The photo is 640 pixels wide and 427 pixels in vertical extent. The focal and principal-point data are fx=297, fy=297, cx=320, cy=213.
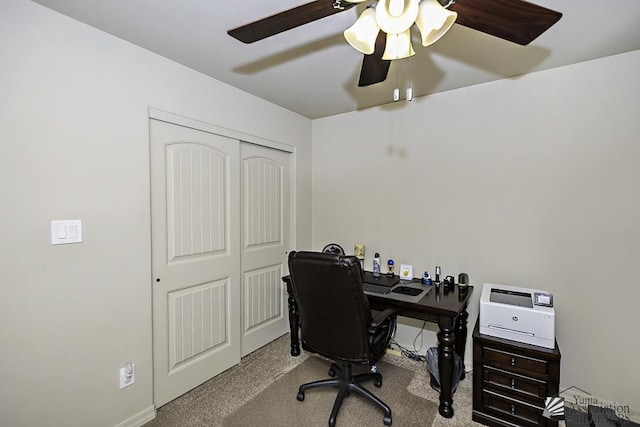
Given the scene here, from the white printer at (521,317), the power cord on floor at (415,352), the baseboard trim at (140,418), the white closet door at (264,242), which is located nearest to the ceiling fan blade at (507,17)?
the white printer at (521,317)

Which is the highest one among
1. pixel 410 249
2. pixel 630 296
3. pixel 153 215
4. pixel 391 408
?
pixel 153 215

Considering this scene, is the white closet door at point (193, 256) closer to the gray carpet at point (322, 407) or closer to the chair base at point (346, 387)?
the gray carpet at point (322, 407)

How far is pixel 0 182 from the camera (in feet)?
4.53

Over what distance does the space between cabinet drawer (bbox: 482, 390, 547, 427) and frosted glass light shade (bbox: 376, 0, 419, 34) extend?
85.5 inches

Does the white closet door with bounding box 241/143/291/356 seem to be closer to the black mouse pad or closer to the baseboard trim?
the baseboard trim

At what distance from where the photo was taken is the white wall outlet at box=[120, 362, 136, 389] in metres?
1.81

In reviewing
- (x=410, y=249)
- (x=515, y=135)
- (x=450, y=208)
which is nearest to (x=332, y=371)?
(x=410, y=249)

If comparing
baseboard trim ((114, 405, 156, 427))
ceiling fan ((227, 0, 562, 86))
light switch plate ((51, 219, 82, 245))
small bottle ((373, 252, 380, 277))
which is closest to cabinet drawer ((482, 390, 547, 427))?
small bottle ((373, 252, 380, 277))

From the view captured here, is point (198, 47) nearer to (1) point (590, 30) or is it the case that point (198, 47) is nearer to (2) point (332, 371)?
(1) point (590, 30)

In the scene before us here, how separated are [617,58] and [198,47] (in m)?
2.74

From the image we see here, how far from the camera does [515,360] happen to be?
1.84 metres

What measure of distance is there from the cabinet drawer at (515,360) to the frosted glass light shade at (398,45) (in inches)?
73.2

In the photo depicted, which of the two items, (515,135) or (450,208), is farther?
(450,208)

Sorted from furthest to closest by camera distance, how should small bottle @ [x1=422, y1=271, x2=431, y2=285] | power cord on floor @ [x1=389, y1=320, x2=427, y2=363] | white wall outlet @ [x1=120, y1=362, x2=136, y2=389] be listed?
power cord on floor @ [x1=389, y1=320, x2=427, y2=363] → small bottle @ [x1=422, y1=271, x2=431, y2=285] → white wall outlet @ [x1=120, y1=362, x2=136, y2=389]
